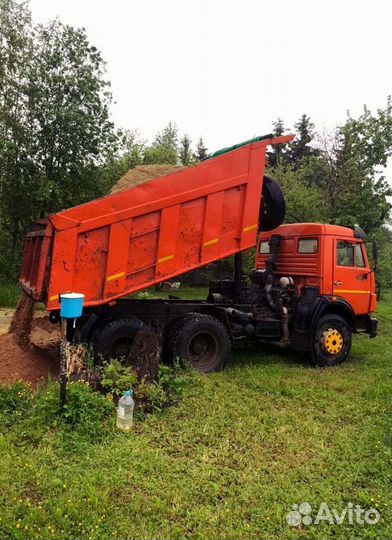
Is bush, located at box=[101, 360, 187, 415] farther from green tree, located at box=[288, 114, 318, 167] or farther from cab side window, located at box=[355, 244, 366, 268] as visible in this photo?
green tree, located at box=[288, 114, 318, 167]

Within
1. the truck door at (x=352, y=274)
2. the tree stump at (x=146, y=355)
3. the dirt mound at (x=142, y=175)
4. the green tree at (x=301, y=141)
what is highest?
the green tree at (x=301, y=141)

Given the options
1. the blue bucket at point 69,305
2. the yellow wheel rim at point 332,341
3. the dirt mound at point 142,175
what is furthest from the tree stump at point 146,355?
the yellow wheel rim at point 332,341

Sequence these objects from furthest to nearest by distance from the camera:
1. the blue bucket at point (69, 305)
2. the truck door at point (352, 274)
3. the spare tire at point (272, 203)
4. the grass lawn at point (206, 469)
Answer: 1. the truck door at point (352, 274)
2. the spare tire at point (272, 203)
3. the blue bucket at point (69, 305)
4. the grass lawn at point (206, 469)

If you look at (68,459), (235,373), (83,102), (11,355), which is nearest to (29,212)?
(83,102)

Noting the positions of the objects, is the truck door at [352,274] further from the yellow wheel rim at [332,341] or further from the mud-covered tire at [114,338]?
the mud-covered tire at [114,338]

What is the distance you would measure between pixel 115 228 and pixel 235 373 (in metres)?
2.90

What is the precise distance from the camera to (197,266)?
6.72m

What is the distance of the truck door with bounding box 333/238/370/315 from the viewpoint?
7941 millimetres

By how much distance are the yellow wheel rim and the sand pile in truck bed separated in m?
4.56

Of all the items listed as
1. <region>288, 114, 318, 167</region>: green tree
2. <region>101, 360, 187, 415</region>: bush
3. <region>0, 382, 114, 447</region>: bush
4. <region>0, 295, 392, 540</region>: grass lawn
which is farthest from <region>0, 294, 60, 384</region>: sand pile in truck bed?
<region>288, 114, 318, 167</region>: green tree

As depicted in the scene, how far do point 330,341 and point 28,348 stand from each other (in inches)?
204

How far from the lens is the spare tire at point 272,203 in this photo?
7.63 meters

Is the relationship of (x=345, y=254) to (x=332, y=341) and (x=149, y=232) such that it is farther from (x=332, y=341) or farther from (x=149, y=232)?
(x=149, y=232)

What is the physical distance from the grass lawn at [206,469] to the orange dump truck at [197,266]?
140 centimetres
